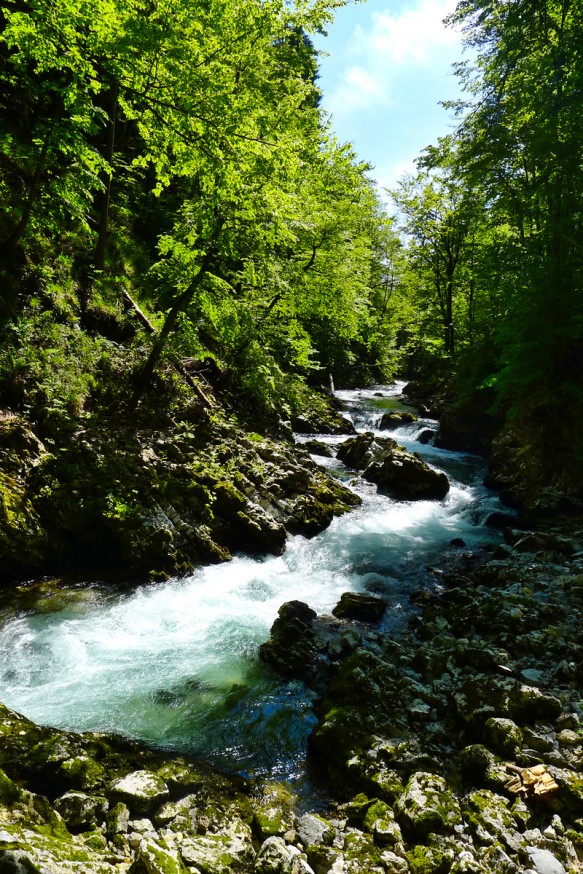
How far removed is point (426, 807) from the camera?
403 centimetres

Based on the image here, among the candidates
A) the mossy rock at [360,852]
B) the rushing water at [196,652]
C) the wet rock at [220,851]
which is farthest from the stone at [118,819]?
the mossy rock at [360,852]

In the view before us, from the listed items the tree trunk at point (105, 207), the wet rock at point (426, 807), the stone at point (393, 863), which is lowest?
the stone at point (393, 863)

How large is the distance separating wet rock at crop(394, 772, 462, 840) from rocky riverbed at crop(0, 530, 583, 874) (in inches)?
0.5

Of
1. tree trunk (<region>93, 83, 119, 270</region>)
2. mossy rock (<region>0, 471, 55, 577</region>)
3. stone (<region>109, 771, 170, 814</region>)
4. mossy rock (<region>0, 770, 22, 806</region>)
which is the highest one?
tree trunk (<region>93, 83, 119, 270</region>)

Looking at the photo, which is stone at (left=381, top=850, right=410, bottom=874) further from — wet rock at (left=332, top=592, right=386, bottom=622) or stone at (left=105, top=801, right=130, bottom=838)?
wet rock at (left=332, top=592, right=386, bottom=622)

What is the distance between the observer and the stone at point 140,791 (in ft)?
12.7

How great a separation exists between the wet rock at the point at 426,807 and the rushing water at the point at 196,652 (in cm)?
138

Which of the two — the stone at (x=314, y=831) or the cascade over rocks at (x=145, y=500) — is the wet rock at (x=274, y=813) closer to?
the stone at (x=314, y=831)

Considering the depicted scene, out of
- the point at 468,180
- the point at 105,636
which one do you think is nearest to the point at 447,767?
the point at 105,636

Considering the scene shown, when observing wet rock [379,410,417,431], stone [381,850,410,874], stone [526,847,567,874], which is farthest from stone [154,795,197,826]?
wet rock [379,410,417,431]

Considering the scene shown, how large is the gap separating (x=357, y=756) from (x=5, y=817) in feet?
11.3

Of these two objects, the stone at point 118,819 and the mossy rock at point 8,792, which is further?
the stone at point 118,819

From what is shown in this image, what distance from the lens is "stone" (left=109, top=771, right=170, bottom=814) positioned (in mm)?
3883

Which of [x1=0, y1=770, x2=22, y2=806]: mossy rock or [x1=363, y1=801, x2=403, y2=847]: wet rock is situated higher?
[x1=0, y1=770, x2=22, y2=806]: mossy rock
